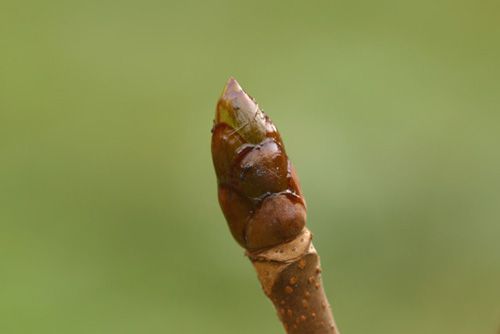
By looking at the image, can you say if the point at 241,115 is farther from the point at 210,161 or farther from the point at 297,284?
the point at 210,161

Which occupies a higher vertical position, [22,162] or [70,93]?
[70,93]

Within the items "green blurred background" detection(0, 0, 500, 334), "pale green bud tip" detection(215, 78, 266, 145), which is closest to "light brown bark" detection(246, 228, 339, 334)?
"pale green bud tip" detection(215, 78, 266, 145)

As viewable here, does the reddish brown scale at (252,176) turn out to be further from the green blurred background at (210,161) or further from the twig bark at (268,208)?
the green blurred background at (210,161)

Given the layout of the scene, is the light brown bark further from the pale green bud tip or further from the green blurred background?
the green blurred background

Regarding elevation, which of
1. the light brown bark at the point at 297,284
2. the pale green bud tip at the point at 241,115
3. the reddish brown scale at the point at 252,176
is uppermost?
the pale green bud tip at the point at 241,115

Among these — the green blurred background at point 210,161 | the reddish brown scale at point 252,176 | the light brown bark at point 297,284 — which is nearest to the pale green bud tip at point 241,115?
the reddish brown scale at point 252,176

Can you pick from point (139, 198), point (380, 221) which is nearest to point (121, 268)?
point (139, 198)

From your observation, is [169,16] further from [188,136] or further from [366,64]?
[366,64]
